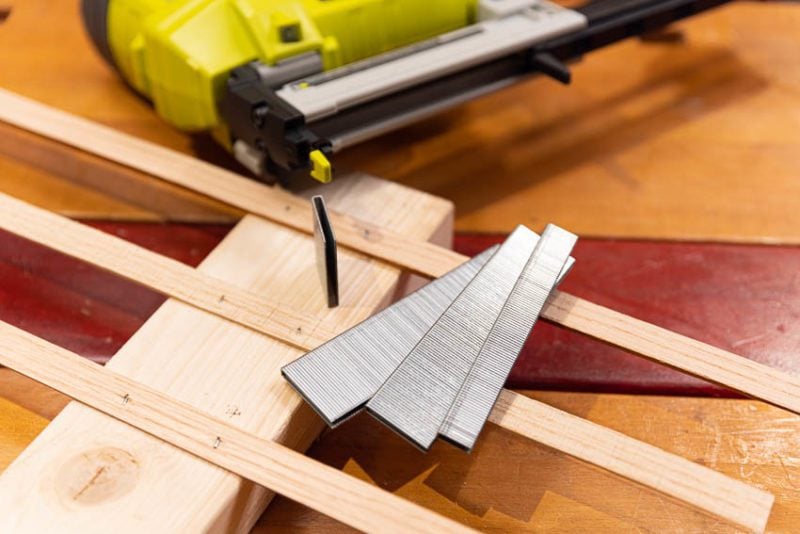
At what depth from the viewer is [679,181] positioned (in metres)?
1.07

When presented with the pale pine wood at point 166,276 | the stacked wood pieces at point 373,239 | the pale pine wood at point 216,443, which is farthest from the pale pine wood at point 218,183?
the pale pine wood at point 216,443

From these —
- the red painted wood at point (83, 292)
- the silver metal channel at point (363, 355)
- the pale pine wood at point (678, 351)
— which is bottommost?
the pale pine wood at point (678, 351)

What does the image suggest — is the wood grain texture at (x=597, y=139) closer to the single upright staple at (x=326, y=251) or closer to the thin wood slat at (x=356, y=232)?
the thin wood slat at (x=356, y=232)

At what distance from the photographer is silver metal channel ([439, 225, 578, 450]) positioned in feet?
2.18

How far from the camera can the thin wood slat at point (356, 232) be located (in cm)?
72

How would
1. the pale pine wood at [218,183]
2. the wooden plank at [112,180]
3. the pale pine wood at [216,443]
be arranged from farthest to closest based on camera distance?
the wooden plank at [112,180] → the pale pine wood at [218,183] → the pale pine wood at [216,443]

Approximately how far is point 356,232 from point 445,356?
21 centimetres

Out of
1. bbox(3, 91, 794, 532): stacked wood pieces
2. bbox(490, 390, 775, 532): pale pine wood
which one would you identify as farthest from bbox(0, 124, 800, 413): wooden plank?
bbox(490, 390, 775, 532): pale pine wood

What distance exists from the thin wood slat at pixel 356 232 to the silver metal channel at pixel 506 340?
0.03 meters

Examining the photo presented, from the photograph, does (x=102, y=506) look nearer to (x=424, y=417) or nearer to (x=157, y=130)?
(x=424, y=417)

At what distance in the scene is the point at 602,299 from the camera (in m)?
0.92

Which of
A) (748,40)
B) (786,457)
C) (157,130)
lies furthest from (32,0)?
(786,457)

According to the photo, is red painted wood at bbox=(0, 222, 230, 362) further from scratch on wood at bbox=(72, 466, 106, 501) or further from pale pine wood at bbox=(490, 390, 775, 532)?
pale pine wood at bbox=(490, 390, 775, 532)

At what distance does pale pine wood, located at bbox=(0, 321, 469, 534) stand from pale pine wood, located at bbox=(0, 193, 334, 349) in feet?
0.35
